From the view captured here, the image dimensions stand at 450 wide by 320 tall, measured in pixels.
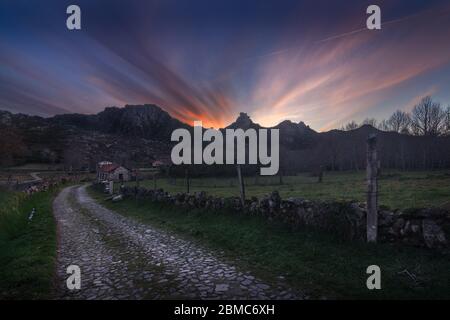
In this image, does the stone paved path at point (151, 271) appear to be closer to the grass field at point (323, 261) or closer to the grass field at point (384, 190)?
the grass field at point (323, 261)

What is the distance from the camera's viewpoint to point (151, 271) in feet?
20.4

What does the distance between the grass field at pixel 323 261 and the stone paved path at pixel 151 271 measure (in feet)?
2.12

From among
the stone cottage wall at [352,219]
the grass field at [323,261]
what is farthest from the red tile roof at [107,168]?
the grass field at [323,261]

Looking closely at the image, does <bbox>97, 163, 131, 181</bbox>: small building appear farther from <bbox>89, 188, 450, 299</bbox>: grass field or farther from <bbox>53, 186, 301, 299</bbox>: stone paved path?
<bbox>89, 188, 450, 299</bbox>: grass field

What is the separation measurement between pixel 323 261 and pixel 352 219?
1804 mm

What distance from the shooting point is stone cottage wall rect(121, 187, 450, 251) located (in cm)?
620

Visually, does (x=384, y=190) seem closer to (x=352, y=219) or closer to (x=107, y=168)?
(x=352, y=219)

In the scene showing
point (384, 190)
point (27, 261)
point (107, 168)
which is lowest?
point (27, 261)

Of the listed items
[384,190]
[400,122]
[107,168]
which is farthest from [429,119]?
[107,168]

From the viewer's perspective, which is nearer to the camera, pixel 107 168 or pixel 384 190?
pixel 384 190

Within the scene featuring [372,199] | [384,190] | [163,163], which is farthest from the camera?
[163,163]

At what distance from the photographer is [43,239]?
989cm

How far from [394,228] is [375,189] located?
45.1 inches

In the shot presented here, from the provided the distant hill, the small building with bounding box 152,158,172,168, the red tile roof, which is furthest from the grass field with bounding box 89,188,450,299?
the red tile roof
